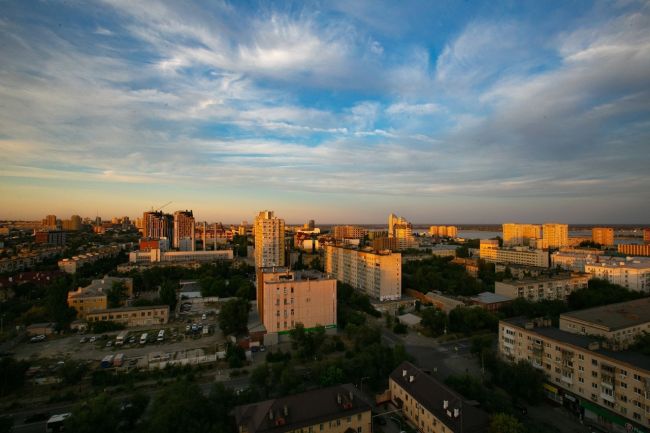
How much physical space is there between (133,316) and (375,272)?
1565cm

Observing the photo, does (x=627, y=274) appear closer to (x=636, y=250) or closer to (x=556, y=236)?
(x=636, y=250)

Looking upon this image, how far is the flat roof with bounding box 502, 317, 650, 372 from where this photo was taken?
32.8 feet

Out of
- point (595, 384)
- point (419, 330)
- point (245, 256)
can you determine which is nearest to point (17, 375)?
point (419, 330)

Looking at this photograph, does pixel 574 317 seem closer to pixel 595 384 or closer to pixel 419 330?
pixel 595 384

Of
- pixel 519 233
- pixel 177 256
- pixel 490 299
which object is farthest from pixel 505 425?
pixel 519 233

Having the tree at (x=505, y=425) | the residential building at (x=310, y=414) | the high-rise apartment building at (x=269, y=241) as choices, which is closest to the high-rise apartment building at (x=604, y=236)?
the high-rise apartment building at (x=269, y=241)

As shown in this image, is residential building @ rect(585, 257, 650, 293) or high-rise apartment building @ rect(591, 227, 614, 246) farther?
high-rise apartment building @ rect(591, 227, 614, 246)

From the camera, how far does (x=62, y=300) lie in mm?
19875

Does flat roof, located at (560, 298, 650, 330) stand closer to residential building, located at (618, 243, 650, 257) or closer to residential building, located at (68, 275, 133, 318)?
residential building, located at (68, 275, 133, 318)

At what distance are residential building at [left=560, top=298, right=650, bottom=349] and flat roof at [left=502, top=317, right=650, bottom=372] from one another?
169 cm

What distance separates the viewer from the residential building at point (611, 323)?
13.3 metres

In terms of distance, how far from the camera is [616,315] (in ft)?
48.4

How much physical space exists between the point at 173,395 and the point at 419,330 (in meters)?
13.6

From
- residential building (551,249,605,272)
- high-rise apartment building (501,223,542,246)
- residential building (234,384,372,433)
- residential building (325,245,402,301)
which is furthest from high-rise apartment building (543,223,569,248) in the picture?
residential building (234,384,372,433)
